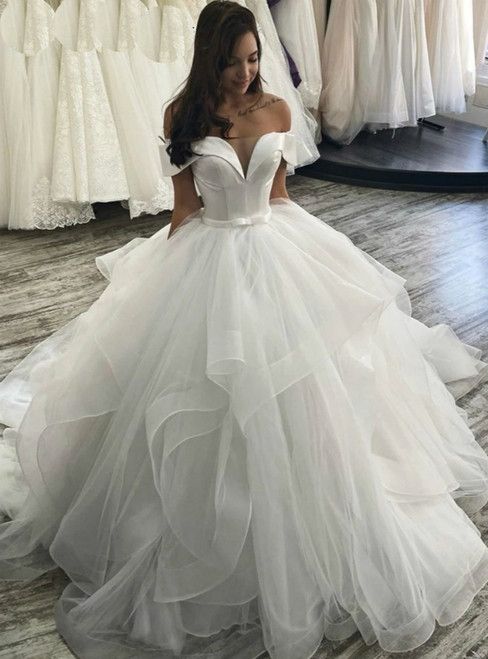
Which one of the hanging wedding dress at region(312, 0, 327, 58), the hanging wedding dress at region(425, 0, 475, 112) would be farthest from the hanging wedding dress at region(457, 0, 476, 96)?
the hanging wedding dress at region(312, 0, 327, 58)

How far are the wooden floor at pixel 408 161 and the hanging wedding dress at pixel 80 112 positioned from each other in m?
1.40

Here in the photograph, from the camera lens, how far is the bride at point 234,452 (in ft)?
5.57

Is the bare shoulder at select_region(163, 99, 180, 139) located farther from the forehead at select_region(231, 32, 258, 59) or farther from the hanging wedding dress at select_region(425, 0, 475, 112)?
the hanging wedding dress at select_region(425, 0, 475, 112)

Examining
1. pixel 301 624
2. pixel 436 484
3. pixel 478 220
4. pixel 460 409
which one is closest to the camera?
pixel 301 624

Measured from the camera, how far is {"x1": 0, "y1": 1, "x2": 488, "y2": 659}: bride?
5.57 ft

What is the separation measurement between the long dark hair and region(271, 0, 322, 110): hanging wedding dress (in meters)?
2.72

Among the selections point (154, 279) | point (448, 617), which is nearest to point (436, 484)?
point (448, 617)

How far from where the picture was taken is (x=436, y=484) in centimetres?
195

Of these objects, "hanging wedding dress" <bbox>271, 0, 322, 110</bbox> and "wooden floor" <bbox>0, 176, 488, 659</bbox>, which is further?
"hanging wedding dress" <bbox>271, 0, 322, 110</bbox>

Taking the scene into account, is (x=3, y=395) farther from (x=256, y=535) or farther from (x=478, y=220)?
(x=478, y=220)

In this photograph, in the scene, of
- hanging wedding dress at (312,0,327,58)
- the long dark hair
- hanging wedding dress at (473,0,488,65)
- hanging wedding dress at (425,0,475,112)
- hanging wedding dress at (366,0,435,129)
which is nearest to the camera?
the long dark hair

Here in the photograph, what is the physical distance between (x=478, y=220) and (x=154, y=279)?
2.62 meters

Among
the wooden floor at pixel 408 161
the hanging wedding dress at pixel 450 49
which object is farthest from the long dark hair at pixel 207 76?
the hanging wedding dress at pixel 450 49

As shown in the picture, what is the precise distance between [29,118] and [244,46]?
219 centimetres
